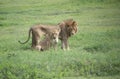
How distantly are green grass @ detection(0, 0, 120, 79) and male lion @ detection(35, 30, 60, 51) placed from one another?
0.38m

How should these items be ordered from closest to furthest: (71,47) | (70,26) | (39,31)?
(39,31) → (70,26) → (71,47)

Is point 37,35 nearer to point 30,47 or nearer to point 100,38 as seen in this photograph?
point 30,47

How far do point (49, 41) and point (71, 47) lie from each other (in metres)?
1.19

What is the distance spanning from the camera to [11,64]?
1249cm

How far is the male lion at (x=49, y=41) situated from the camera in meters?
16.3

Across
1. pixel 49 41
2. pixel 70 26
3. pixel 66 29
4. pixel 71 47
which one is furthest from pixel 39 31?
pixel 71 47

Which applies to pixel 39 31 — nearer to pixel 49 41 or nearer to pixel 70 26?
pixel 49 41

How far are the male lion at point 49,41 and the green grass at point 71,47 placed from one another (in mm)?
385

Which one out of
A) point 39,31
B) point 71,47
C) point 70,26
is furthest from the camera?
point 71,47

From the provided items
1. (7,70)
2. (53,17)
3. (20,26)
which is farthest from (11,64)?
(53,17)

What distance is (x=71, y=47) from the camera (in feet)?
56.7

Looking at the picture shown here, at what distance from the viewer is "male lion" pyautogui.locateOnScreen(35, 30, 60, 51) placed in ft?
53.5

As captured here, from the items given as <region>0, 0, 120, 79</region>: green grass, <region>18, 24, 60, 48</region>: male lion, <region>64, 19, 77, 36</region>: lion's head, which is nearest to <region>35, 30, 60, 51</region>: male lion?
<region>18, 24, 60, 48</region>: male lion

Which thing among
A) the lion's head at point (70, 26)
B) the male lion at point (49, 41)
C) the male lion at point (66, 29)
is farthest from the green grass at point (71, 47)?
the lion's head at point (70, 26)
